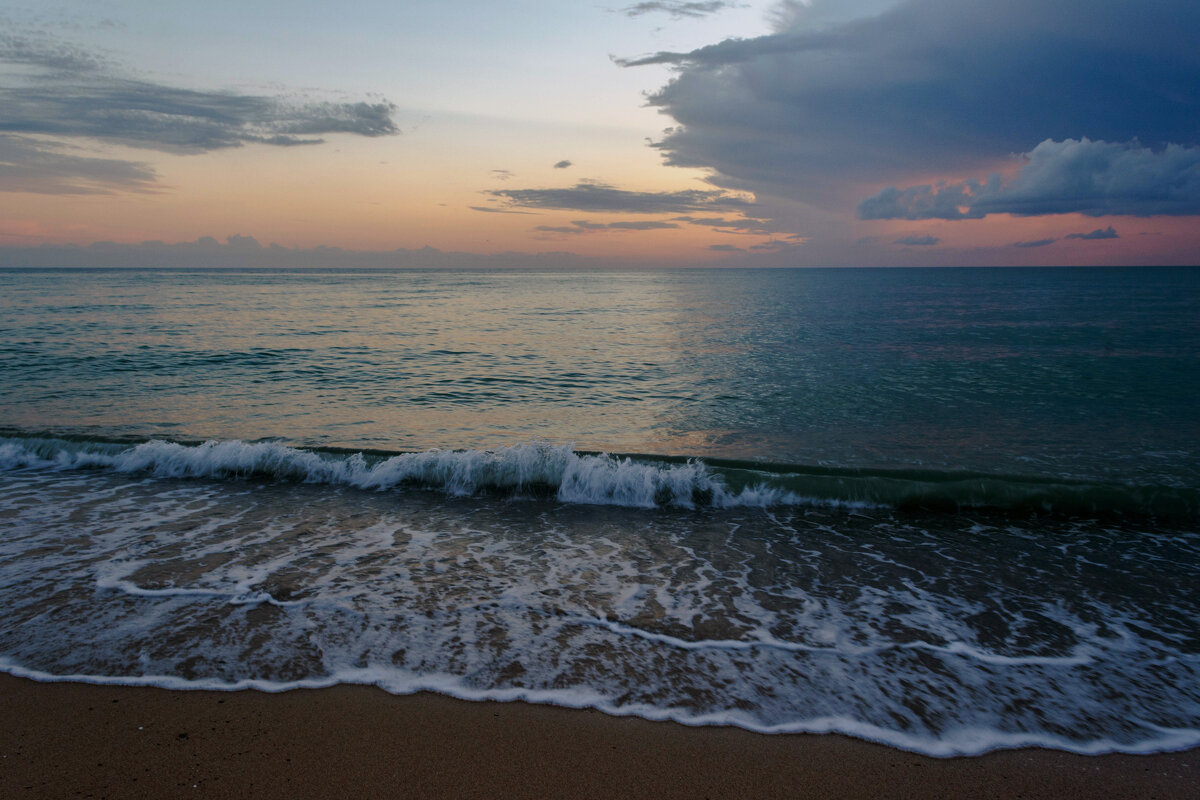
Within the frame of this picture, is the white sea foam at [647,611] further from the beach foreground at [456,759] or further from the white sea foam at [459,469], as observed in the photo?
the white sea foam at [459,469]

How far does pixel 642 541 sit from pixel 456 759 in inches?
143

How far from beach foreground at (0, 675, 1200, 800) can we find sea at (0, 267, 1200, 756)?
171 millimetres

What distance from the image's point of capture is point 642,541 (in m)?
6.59

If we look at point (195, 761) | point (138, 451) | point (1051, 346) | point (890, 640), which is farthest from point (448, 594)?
point (1051, 346)

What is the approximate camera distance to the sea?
3.94 metres

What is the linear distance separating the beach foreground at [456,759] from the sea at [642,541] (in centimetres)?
17

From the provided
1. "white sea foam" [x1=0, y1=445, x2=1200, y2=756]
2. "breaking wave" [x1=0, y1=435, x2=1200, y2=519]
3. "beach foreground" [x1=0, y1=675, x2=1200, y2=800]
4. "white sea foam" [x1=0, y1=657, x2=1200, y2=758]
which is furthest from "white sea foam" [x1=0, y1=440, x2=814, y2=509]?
"beach foreground" [x1=0, y1=675, x2=1200, y2=800]

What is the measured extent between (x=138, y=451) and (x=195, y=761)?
7617 millimetres

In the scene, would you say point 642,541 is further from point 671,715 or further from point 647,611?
point 671,715

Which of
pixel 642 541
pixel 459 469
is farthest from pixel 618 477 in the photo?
pixel 459 469

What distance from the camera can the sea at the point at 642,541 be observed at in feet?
12.9

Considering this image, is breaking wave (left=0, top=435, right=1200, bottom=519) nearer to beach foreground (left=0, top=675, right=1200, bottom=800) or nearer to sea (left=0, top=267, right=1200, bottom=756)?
sea (left=0, top=267, right=1200, bottom=756)

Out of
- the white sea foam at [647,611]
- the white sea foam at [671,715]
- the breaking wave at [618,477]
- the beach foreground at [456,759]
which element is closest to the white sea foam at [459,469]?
the breaking wave at [618,477]

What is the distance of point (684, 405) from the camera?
13289 mm
